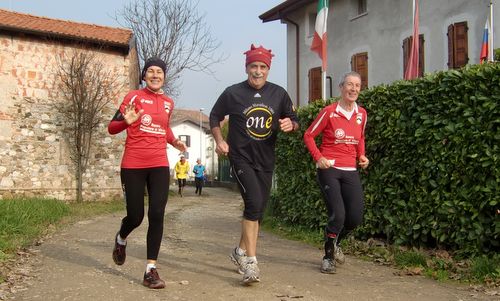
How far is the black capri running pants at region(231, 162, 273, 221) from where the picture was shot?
493 centimetres

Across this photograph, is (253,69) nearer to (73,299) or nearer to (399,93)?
(399,93)

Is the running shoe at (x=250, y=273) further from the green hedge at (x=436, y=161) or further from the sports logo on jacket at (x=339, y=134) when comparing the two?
the green hedge at (x=436, y=161)

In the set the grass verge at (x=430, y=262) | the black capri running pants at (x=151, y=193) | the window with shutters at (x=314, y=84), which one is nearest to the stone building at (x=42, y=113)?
the window with shutters at (x=314, y=84)

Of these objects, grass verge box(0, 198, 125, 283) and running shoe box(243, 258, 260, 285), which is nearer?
running shoe box(243, 258, 260, 285)

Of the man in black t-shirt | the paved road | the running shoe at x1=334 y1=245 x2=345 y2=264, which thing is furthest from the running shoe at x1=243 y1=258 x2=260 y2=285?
the running shoe at x1=334 y1=245 x2=345 y2=264

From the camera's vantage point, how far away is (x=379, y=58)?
21078mm

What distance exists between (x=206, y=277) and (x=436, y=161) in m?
2.63

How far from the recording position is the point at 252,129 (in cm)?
502

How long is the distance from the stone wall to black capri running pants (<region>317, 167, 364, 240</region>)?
13580mm

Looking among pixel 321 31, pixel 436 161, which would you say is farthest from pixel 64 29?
pixel 436 161

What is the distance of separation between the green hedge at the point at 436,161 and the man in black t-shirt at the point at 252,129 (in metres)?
1.61

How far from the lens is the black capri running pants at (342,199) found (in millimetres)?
5438

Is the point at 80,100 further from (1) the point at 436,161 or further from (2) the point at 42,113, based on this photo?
(1) the point at 436,161

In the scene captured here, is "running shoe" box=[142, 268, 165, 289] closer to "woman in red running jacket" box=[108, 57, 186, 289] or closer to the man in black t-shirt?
"woman in red running jacket" box=[108, 57, 186, 289]
